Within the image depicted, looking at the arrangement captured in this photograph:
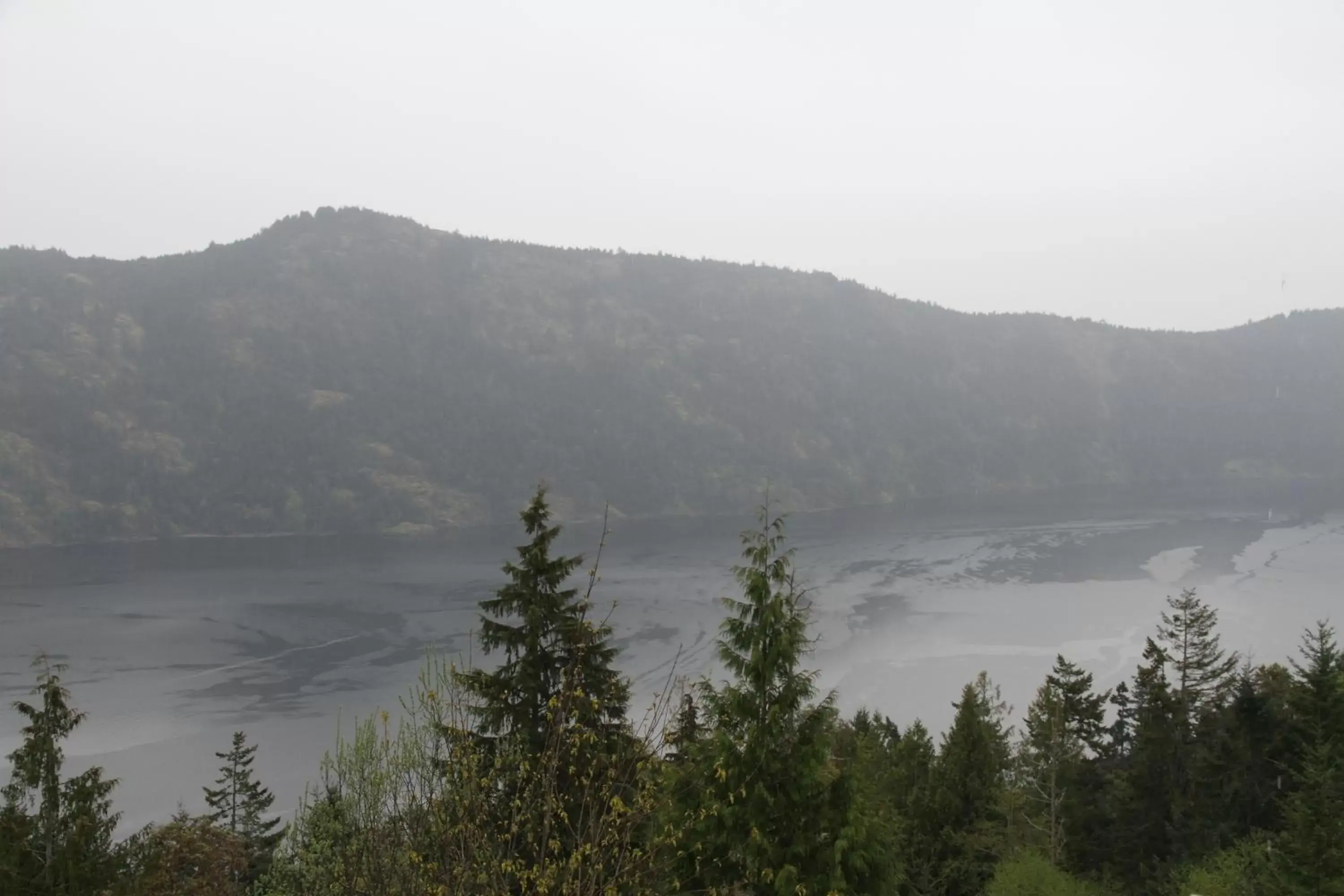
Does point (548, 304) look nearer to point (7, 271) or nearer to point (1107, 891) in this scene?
point (7, 271)

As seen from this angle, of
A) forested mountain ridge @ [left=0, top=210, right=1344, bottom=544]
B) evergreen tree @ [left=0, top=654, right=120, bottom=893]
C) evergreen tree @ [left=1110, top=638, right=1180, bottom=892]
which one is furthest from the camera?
forested mountain ridge @ [left=0, top=210, right=1344, bottom=544]

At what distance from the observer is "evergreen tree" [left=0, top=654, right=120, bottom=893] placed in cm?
1180

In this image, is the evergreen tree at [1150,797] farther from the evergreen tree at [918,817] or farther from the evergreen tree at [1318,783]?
the evergreen tree at [918,817]

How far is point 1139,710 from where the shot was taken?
22.8m

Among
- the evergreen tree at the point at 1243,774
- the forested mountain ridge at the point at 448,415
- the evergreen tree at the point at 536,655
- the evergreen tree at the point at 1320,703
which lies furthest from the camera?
the forested mountain ridge at the point at 448,415

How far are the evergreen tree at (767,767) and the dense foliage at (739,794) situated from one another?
3 centimetres

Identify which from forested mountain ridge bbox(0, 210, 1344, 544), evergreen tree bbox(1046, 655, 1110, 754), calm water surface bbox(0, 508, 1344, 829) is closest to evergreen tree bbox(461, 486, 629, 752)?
evergreen tree bbox(1046, 655, 1110, 754)

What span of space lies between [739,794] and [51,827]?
31.0 feet

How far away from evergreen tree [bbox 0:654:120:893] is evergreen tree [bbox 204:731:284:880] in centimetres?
1037

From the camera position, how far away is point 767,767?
30.5ft

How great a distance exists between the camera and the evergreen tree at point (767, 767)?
9133 millimetres

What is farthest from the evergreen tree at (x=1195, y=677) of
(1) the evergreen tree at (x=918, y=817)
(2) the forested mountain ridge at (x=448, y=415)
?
(2) the forested mountain ridge at (x=448, y=415)

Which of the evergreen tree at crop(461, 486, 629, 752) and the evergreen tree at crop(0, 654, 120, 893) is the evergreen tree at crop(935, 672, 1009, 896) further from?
the evergreen tree at crop(0, 654, 120, 893)

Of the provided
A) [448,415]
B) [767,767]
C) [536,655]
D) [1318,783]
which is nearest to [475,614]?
[536,655]
